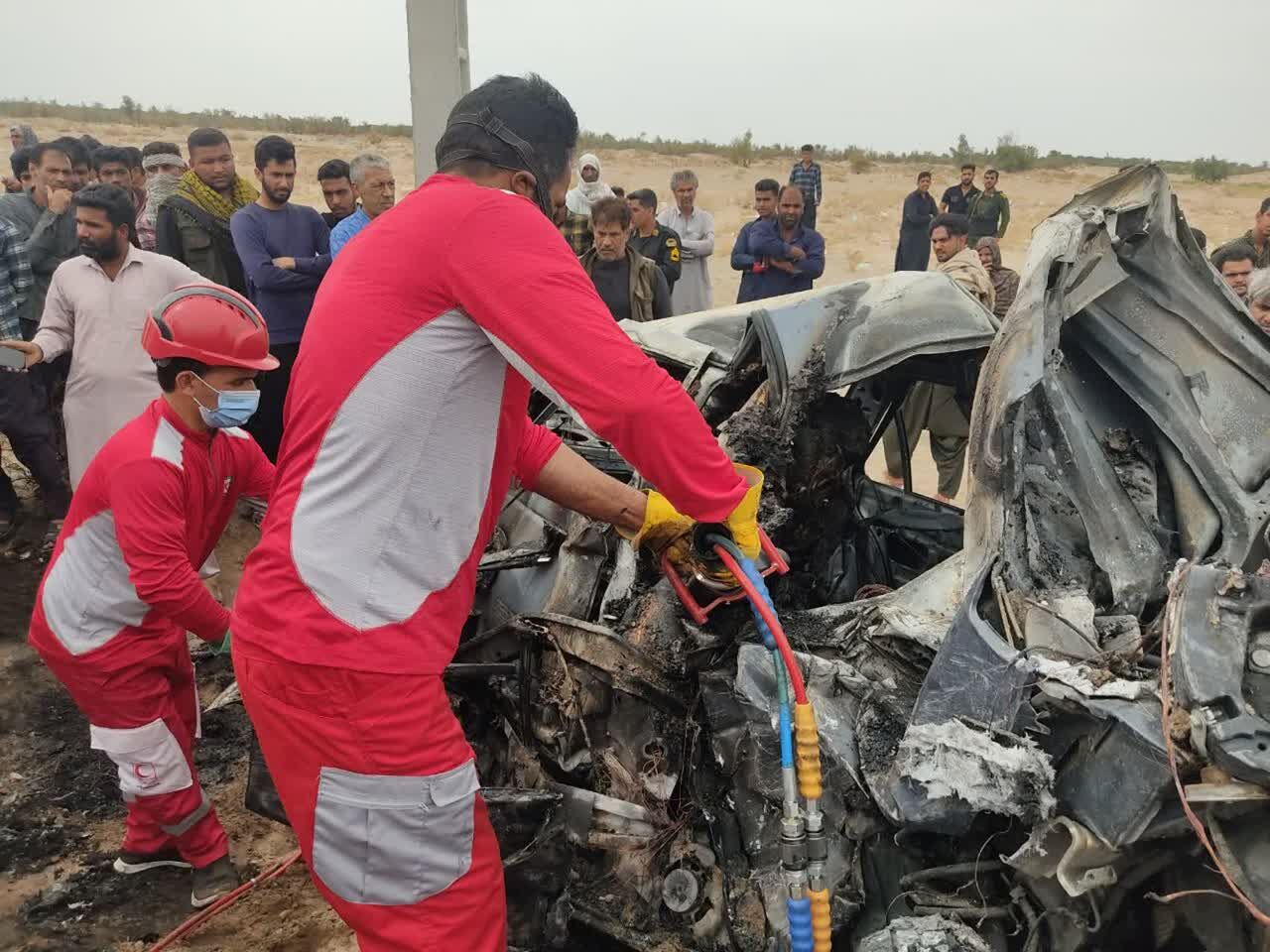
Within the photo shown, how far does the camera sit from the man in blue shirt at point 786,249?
8.24m

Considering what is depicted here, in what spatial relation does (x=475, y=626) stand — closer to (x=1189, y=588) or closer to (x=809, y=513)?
(x=809, y=513)

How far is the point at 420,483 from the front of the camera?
2002 mm

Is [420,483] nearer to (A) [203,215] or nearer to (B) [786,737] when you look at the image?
(B) [786,737]

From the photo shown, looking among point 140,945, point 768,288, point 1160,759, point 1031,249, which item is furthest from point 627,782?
point 768,288

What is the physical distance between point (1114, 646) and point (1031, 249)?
129cm

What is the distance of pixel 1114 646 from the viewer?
7.44 feet

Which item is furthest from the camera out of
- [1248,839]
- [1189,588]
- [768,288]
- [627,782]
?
[768,288]

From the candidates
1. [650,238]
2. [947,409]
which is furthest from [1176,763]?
[650,238]

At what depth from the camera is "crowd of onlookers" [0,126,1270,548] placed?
4.81m

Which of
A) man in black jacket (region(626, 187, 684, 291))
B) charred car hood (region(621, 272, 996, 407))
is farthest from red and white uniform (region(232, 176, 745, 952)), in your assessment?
man in black jacket (region(626, 187, 684, 291))

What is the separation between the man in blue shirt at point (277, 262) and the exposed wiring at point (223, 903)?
2.67 metres

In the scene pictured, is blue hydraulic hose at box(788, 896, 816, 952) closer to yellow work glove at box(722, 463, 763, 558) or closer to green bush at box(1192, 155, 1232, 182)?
yellow work glove at box(722, 463, 763, 558)

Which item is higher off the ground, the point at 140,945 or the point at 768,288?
the point at 768,288

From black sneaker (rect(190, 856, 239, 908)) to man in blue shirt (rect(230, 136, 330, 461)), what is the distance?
271 centimetres
